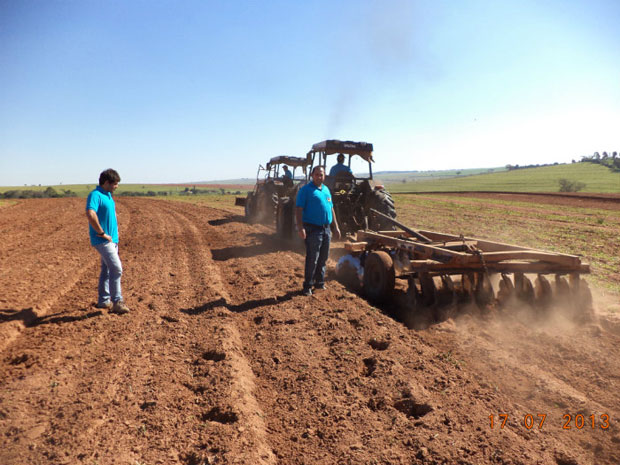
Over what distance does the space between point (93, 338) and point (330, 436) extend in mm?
2710

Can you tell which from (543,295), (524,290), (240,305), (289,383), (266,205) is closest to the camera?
(289,383)

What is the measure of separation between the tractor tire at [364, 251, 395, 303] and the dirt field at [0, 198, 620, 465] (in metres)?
0.28

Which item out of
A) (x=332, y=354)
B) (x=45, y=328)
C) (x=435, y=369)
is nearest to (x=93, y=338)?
(x=45, y=328)

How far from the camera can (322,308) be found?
4820mm

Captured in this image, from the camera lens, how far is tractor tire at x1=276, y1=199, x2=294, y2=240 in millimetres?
9617

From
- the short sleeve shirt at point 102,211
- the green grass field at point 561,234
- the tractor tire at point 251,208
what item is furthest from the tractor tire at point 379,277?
the tractor tire at point 251,208

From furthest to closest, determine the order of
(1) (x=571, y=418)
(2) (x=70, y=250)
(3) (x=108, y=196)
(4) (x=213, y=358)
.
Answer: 1. (2) (x=70, y=250)
2. (3) (x=108, y=196)
3. (4) (x=213, y=358)
4. (1) (x=571, y=418)

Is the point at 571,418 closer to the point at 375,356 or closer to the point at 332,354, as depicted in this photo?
the point at 375,356

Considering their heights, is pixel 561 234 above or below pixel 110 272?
below

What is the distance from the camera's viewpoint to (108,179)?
4387mm

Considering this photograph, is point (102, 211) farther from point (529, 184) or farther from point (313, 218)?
point (529, 184)

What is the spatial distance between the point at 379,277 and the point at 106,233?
138 inches

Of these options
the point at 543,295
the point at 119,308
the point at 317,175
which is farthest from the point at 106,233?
the point at 543,295

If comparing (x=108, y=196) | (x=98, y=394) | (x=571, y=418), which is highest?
(x=108, y=196)
